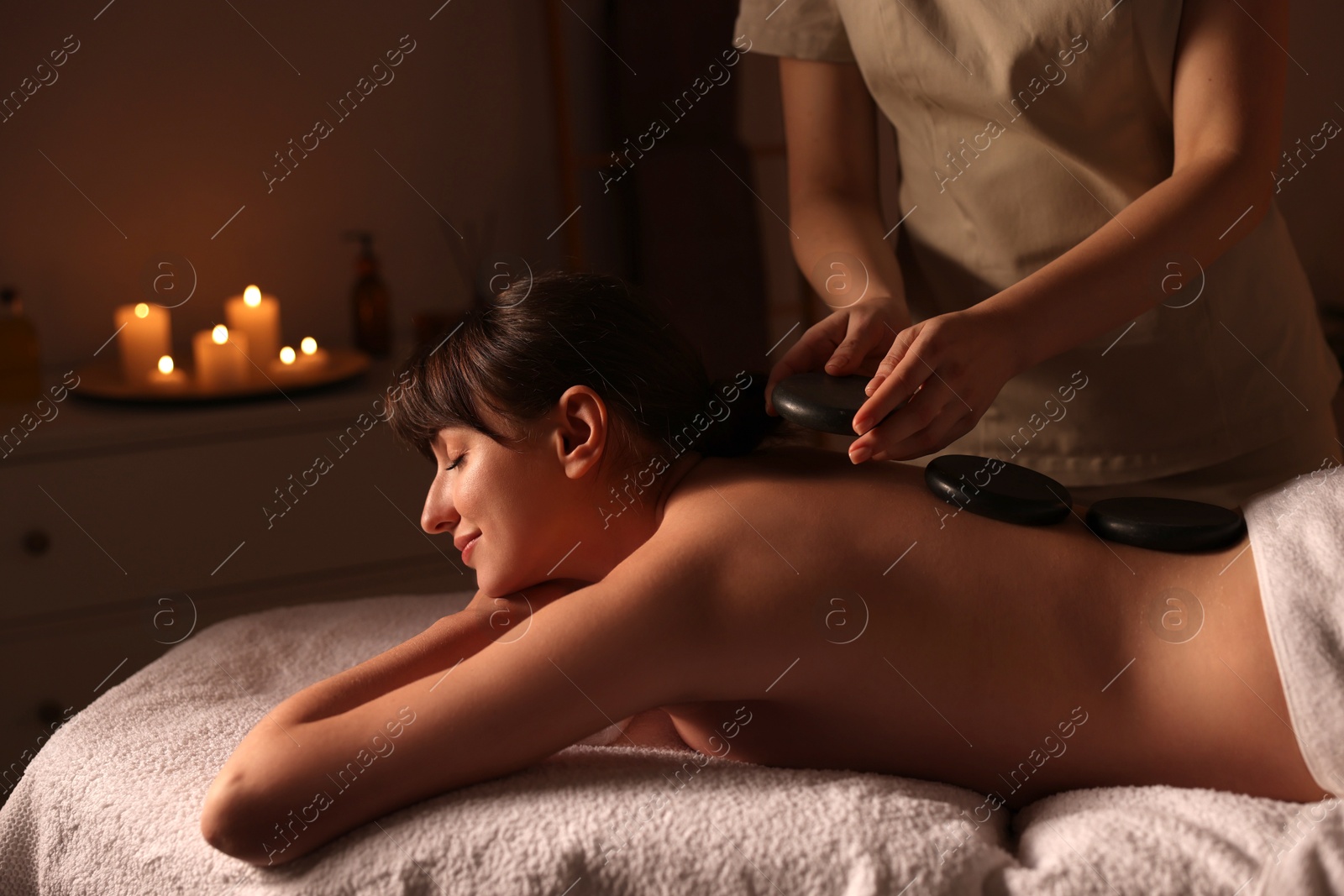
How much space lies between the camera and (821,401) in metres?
0.83

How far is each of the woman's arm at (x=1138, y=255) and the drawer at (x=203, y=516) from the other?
1271 millimetres

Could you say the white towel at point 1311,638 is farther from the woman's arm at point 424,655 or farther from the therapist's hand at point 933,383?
the woman's arm at point 424,655

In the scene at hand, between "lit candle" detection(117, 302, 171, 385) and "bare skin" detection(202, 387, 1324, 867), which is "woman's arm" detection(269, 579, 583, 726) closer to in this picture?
"bare skin" detection(202, 387, 1324, 867)

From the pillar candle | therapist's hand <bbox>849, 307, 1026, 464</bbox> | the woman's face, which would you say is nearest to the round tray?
the pillar candle

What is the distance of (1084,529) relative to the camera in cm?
83

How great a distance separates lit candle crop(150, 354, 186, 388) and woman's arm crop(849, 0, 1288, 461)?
1466mm

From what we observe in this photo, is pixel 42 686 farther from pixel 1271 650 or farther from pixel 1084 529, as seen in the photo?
pixel 1271 650

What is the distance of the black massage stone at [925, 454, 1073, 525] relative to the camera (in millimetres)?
810

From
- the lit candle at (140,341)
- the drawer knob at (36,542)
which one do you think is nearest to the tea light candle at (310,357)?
the lit candle at (140,341)

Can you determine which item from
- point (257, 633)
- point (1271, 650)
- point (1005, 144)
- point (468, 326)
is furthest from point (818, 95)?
point (257, 633)

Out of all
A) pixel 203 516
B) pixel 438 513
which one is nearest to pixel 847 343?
pixel 438 513

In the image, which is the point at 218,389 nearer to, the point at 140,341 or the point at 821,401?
the point at 140,341

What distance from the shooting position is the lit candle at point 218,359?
187 cm

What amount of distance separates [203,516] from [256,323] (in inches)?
15.3
